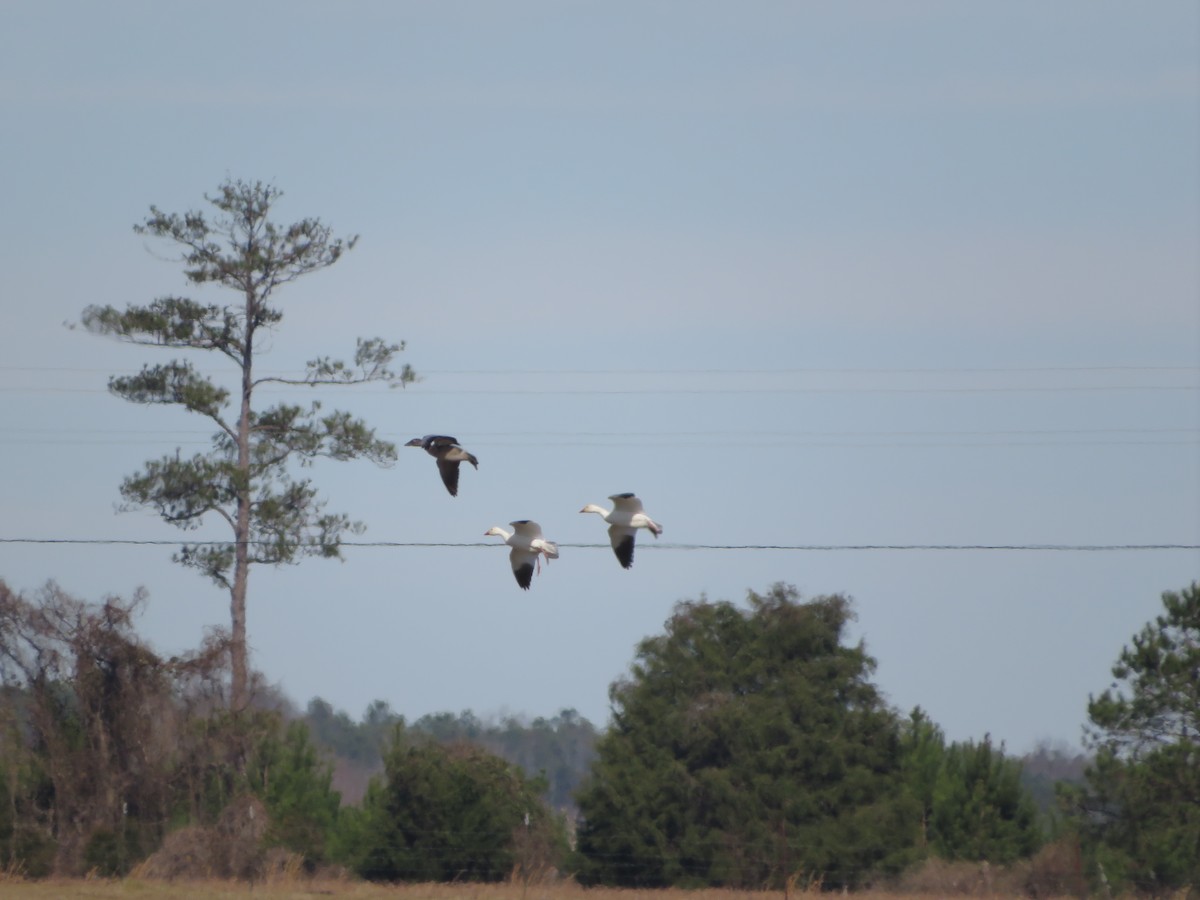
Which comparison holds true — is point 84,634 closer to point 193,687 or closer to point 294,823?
point 193,687

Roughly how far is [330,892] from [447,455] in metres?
13.1

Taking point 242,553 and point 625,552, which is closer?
point 625,552

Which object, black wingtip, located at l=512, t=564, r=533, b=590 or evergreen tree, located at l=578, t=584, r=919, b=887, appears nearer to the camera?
black wingtip, located at l=512, t=564, r=533, b=590

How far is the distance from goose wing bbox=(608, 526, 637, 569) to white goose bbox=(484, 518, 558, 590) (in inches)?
21.2

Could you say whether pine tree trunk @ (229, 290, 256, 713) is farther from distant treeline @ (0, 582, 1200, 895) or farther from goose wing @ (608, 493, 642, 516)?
goose wing @ (608, 493, 642, 516)

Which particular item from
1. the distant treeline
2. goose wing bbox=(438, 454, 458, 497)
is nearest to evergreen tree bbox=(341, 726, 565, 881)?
the distant treeline

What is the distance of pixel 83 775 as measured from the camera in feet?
105

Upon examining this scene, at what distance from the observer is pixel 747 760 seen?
37406 mm

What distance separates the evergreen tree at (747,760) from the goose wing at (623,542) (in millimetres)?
18472

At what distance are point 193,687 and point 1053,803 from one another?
→ 16117mm

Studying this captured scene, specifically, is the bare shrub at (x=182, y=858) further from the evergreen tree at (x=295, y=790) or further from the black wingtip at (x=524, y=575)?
the black wingtip at (x=524, y=575)

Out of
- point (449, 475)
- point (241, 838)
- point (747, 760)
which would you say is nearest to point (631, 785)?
point (747, 760)

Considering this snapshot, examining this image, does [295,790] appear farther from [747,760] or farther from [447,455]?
[447,455]

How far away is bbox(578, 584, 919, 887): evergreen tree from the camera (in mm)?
35031
